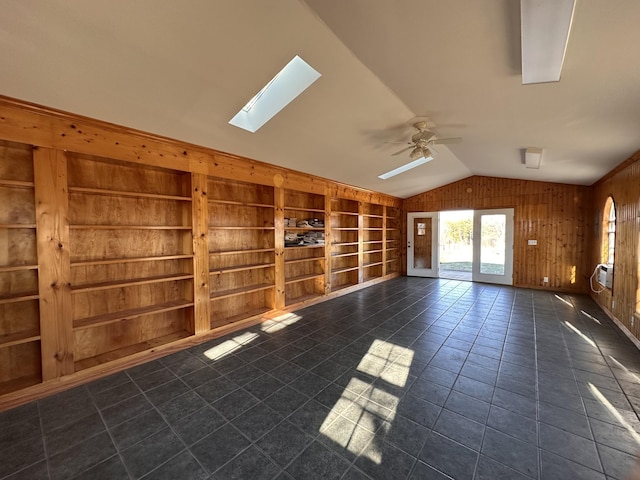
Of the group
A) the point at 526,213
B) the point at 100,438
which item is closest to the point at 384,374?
the point at 100,438

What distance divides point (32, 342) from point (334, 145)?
13.5 feet

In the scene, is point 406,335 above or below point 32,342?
below

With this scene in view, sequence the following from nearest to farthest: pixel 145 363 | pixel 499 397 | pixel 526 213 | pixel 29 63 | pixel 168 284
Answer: pixel 29 63 < pixel 499 397 < pixel 145 363 < pixel 168 284 < pixel 526 213

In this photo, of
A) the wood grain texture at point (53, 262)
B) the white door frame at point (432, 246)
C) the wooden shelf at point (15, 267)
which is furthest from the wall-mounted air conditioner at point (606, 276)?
the wooden shelf at point (15, 267)

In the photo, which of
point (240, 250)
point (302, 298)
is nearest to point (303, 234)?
point (302, 298)

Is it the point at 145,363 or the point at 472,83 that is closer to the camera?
the point at 472,83

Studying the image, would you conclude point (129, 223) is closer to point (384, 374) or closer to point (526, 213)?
point (384, 374)

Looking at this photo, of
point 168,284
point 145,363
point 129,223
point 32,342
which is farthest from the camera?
point 168,284

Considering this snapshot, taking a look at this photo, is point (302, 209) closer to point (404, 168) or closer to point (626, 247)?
point (404, 168)

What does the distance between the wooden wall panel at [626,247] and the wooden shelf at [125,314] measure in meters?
5.77

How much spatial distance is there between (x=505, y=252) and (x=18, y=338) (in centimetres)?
894

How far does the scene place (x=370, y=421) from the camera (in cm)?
197

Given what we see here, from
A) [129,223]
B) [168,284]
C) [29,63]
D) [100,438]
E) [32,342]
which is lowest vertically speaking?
[100,438]

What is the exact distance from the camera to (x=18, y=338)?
7.50ft
